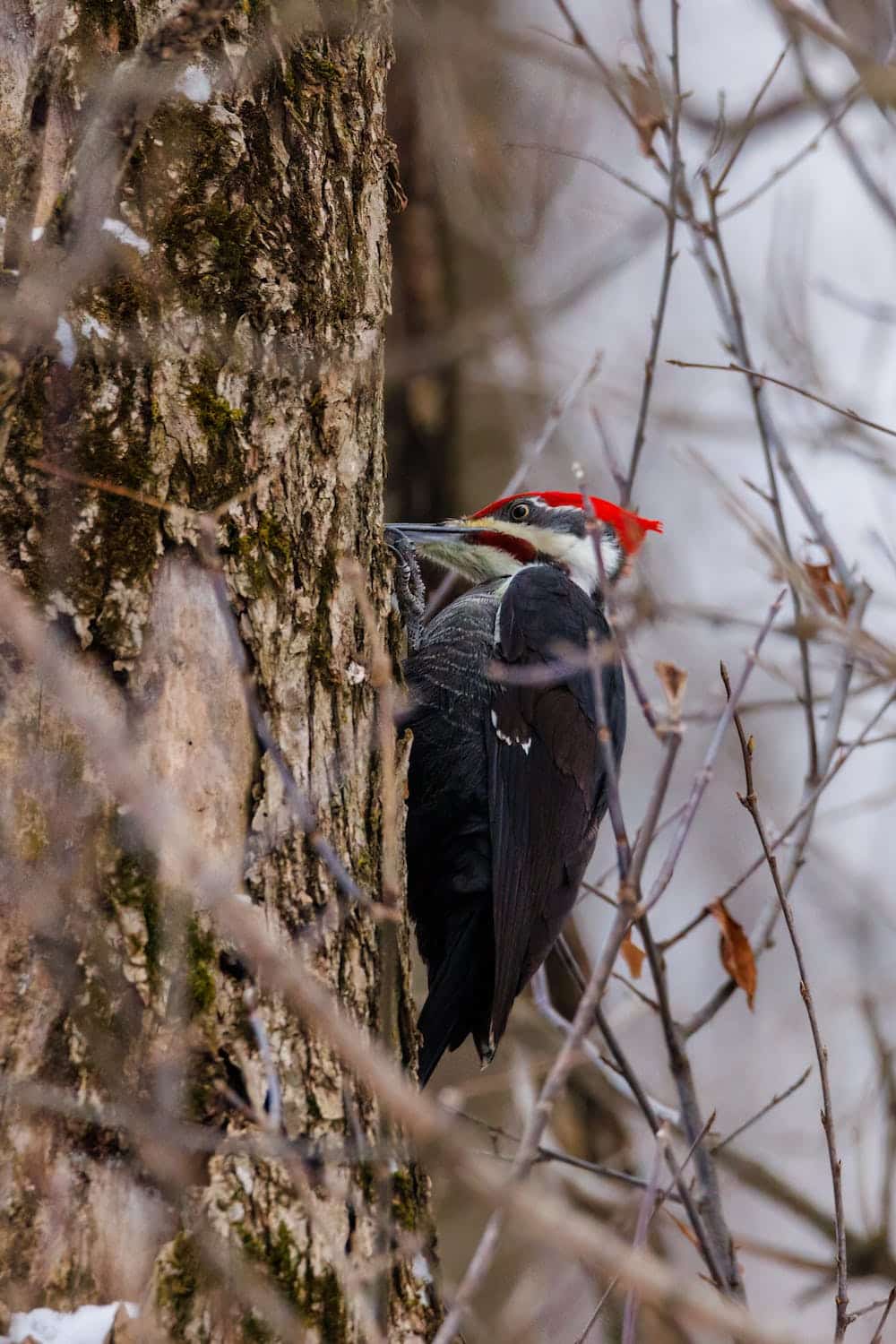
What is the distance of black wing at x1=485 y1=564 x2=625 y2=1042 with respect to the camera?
2586mm

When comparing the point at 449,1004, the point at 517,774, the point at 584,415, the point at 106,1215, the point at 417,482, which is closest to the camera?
the point at 106,1215

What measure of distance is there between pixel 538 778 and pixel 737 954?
613 mm

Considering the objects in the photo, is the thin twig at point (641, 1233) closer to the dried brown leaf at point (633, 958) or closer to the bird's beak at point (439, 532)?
the dried brown leaf at point (633, 958)

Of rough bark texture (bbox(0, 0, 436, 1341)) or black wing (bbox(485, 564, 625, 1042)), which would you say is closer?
rough bark texture (bbox(0, 0, 436, 1341))

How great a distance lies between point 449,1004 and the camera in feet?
8.44

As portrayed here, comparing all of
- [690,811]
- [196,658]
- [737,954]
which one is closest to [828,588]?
[737,954]

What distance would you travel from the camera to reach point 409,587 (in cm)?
301

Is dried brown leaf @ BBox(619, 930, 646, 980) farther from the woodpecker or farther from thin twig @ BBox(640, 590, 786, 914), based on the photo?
thin twig @ BBox(640, 590, 786, 914)

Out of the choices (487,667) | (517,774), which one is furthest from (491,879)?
(487,667)

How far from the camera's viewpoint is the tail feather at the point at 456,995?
8.26ft

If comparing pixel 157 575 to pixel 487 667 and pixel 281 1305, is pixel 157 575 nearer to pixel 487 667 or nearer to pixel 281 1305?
pixel 281 1305

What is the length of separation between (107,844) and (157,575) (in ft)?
1.21

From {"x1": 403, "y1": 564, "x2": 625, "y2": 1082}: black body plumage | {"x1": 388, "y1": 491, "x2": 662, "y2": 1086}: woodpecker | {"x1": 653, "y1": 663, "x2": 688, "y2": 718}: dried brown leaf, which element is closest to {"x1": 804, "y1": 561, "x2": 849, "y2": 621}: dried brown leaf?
{"x1": 388, "y1": 491, "x2": 662, "y2": 1086}: woodpecker

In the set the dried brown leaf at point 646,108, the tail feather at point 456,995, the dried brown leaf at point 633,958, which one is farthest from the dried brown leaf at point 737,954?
the dried brown leaf at point 646,108
